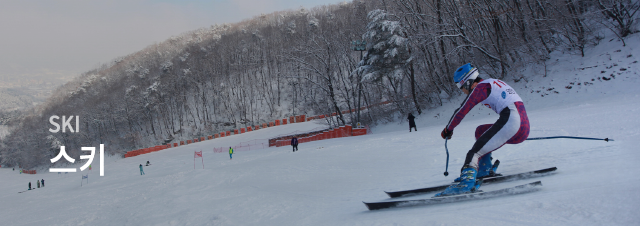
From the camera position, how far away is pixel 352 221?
3980mm

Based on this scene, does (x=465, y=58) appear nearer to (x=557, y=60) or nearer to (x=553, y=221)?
(x=557, y=60)

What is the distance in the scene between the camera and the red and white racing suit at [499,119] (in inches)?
160

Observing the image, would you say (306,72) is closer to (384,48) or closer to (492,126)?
(384,48)

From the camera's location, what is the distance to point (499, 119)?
13.4 ft

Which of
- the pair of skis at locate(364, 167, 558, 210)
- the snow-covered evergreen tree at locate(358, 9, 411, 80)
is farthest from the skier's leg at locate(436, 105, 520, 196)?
the snow-covered evergreen tree at locate(358, 9, 411, 80)

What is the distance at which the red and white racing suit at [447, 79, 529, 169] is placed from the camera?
13.3 feet

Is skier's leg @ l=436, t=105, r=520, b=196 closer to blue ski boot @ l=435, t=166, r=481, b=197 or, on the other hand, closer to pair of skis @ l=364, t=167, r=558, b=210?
blue ski boot @ l=435, t=166, r=481, b=197

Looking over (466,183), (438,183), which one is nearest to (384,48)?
(438,183)

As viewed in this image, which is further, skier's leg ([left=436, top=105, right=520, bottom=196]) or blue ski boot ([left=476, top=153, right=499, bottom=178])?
blue ski boot ([left=476, top=153, right=499, bottom=178])

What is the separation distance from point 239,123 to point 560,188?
63.8 meters

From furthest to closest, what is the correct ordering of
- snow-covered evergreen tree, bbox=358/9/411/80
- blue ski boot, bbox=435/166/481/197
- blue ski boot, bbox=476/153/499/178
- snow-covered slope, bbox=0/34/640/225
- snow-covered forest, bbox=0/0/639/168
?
snow-covered evergreen tree, bbox=358/9/411/80 → snow-covered forest, bbox=0/0/639/168 → blue ski boot, bbox=476/153/499/178 → blue ski boot, bbox=435/166/481/197 → snow-covered slope, bbox=0/34/640/225

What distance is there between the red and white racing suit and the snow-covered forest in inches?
746

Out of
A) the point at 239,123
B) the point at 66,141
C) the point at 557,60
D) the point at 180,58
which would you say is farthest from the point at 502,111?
the point at 66,141

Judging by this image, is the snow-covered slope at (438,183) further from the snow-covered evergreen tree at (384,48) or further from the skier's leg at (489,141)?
the snow-covered evergreen tree at (384,48)
